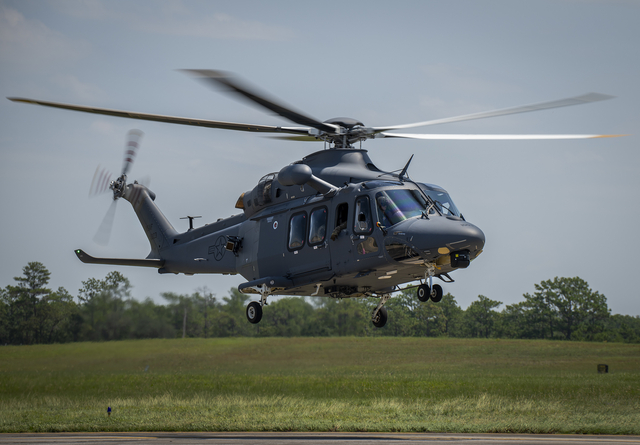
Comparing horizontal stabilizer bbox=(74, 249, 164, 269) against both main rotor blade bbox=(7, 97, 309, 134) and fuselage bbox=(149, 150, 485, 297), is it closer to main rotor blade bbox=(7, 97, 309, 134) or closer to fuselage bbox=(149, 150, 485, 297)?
fuselage bbox=(149, 150, 485, 297)

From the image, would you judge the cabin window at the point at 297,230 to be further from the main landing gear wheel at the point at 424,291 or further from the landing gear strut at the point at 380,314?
the main landing gear wheel at the point at 424,291

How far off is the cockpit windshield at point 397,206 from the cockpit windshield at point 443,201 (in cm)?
30

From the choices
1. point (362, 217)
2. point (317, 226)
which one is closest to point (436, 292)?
point (362, 217)

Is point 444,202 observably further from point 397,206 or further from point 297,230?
point 297,230

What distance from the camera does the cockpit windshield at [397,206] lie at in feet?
40.3

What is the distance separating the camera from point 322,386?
41.2 meters

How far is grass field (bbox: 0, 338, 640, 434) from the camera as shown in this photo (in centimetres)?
2497

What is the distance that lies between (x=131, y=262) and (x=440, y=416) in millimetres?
17431

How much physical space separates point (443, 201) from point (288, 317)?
185 feet

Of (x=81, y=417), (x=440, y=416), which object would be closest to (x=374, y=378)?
(x=440, y=416)

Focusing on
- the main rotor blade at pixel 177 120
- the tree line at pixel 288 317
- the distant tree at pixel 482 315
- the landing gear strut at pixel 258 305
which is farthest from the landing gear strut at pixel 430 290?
the distant tree at pixel 482 315

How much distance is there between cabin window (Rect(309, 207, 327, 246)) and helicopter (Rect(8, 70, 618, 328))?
2cm

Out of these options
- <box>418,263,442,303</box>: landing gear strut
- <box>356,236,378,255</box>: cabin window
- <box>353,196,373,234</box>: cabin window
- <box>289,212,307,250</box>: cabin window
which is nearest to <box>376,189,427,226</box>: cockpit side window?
<box>353,196,373,234</box>: cabin window

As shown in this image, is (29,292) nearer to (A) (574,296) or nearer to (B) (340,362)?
(B) (340,362)
